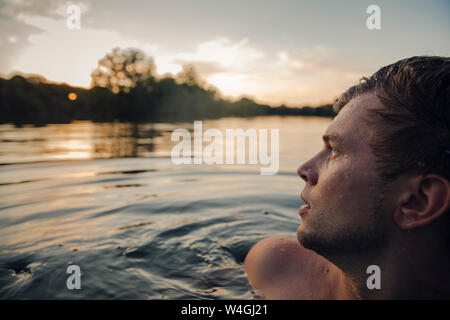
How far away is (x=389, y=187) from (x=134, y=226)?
3.36 m

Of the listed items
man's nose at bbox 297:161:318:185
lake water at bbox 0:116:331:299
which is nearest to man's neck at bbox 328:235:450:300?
man's nose at bbox 297:161:318:185

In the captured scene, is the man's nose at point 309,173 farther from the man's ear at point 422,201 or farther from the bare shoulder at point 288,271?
the bare shoulder at point 288,271

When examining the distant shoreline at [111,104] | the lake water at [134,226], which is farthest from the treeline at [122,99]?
the lake water at [134,226]

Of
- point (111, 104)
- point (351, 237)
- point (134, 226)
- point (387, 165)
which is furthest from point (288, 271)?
point (111, 104)

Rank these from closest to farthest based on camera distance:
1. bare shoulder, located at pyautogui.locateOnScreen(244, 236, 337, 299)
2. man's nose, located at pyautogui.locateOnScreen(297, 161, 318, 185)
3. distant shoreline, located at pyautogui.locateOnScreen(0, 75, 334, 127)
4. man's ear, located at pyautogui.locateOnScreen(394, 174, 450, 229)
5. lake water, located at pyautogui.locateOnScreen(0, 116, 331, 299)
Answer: man's ear, located at pyautogui.locateOnScreen(394, 174, 450, 229) < man's nose, located at pyautogui.locateOnScreen(297, 161, 318, 185) < bare shoulder, located at pyautogui.locateOnScreen(244, 236, 337, 299) < lake water, located at pyautogui.locateOnScreen(0, 116, 331, 299) < distant shoreline, located at pyautogui.locateOnScreen(0, 75, 334, 127)

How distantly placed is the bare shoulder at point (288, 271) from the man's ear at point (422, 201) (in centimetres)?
86

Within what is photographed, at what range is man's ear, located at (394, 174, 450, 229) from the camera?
4.58 feet

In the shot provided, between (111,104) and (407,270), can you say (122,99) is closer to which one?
(111,104)

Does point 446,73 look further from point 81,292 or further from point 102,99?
point 102,99

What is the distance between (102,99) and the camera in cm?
5291

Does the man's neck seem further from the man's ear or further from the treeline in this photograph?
the treeline

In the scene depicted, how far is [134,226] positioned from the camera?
3.94 metres

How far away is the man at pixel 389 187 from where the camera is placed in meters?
1.44

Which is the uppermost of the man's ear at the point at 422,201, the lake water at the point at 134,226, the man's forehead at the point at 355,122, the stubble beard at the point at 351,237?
the man's forehead at the point at 355,122
